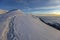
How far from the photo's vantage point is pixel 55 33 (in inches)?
51.4

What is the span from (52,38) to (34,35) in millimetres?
129

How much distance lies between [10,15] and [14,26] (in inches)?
9.6

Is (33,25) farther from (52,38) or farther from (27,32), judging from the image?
(52,38)

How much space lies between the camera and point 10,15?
156 cm

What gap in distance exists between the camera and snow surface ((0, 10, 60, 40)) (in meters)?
1.20

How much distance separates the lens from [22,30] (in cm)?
131

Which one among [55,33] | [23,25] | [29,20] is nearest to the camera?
[55,33]

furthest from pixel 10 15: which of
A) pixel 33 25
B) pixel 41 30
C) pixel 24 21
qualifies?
pixel 41 30

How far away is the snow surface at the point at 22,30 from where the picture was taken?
1197 millimetres

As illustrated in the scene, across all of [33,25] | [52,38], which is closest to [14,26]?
[33,25]

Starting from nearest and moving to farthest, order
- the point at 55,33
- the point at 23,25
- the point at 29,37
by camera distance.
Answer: the point at 29,37 < the point at 55,33 < the point at 23,25

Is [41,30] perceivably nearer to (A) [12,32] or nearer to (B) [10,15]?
(A) [12,32]

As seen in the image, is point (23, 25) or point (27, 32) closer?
point (27, 32)

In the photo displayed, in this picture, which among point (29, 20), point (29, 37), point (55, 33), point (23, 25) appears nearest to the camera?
point (29, 37)
